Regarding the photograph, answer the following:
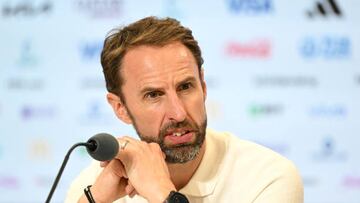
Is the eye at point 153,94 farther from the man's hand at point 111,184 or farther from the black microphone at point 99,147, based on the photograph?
the black microphone at point 99,147

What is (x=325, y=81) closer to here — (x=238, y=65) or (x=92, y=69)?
(x=238, y=65)

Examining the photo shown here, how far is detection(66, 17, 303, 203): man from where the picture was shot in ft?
7.73

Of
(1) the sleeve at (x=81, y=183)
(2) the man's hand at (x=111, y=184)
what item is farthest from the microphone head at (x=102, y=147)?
(1) the sleeve at (x=81, y=183)

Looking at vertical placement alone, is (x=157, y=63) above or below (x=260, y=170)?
above

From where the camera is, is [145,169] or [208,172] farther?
[208,172]

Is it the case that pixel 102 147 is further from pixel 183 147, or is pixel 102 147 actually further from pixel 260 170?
pixel 260 170

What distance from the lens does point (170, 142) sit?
7.97ft

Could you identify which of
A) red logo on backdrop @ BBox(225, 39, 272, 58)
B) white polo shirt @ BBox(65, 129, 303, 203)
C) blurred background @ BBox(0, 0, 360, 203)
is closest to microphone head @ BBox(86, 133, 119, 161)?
white polo shirt @ BBox(65, 129, 303, 203)

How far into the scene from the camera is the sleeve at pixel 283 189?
241cm

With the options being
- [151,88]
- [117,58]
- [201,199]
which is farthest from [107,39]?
[201,199]

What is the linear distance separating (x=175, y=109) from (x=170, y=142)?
4.9 inches

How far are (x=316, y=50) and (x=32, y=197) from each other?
211 cm

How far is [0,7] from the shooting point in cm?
457

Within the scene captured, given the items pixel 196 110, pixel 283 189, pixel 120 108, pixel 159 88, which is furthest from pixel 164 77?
pixel 283 189
